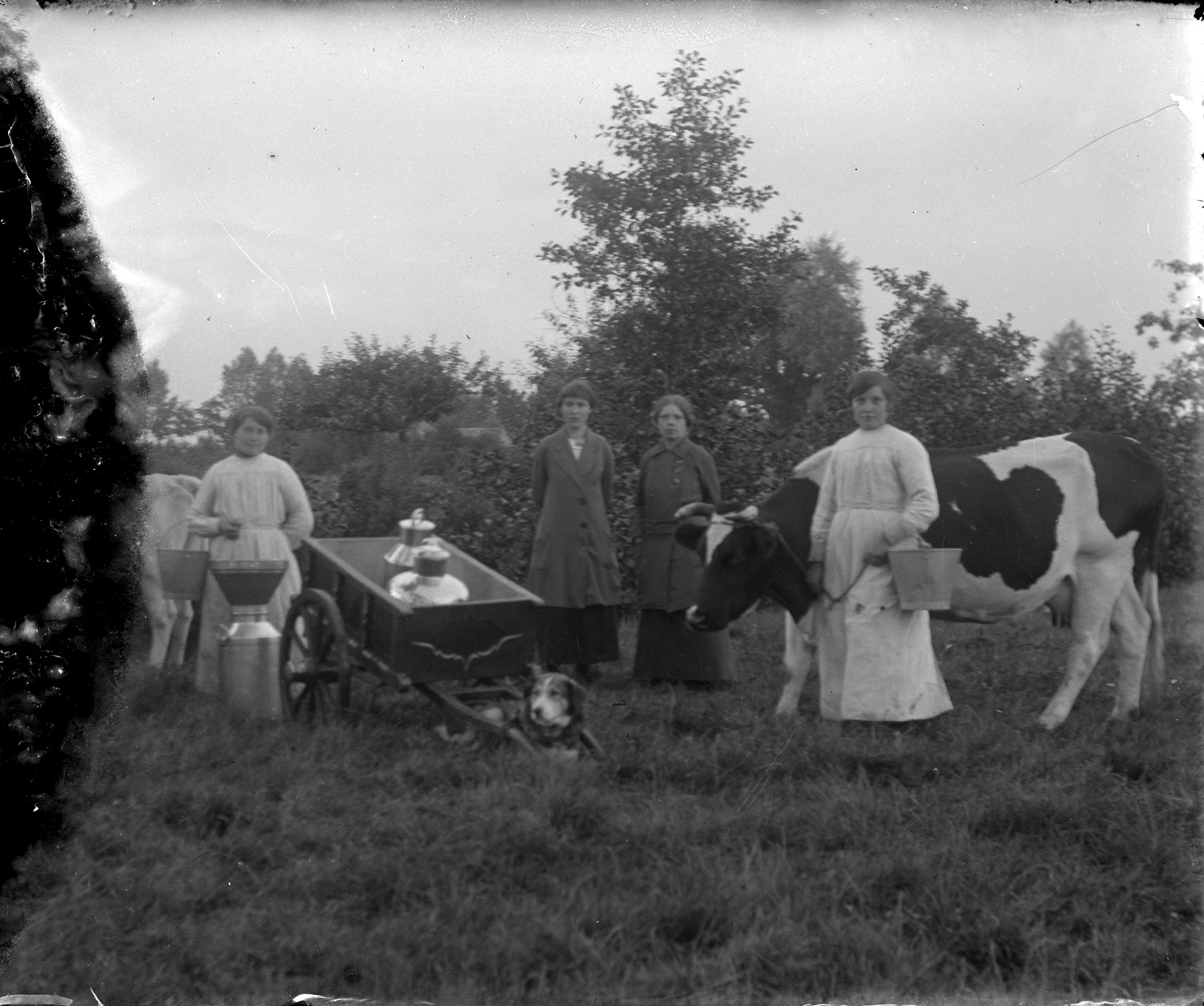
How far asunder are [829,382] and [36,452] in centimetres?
315

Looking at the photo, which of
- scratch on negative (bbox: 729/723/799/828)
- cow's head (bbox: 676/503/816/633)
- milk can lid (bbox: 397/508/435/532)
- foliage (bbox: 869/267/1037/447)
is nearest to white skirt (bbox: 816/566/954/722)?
cow's head (bbox: 676/503/816/633)

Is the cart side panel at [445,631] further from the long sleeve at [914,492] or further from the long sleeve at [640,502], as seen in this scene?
the long sleeve at [914,492]

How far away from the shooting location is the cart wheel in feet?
14.6

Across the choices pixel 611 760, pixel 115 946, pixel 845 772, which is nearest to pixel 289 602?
pixel 611 760

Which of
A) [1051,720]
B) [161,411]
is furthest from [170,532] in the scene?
[1051,720]

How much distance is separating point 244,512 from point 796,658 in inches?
107

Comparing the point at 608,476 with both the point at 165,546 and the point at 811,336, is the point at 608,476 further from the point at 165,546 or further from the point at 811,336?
the point at 165,546

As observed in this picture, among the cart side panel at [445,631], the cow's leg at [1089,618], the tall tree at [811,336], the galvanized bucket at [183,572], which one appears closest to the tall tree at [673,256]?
the tall tree at [811,336]

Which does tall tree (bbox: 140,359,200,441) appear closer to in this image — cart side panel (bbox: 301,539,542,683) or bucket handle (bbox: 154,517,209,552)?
bucket handle (bbox: 154,517,209,552)

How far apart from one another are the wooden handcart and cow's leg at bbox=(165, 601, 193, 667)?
0.49 metres

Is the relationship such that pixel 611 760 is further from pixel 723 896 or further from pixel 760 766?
pixel 723 896

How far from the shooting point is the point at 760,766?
385cm

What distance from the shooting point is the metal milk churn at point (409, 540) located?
4.43 metres

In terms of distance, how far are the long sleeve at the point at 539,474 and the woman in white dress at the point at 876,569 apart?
140 centimetres
